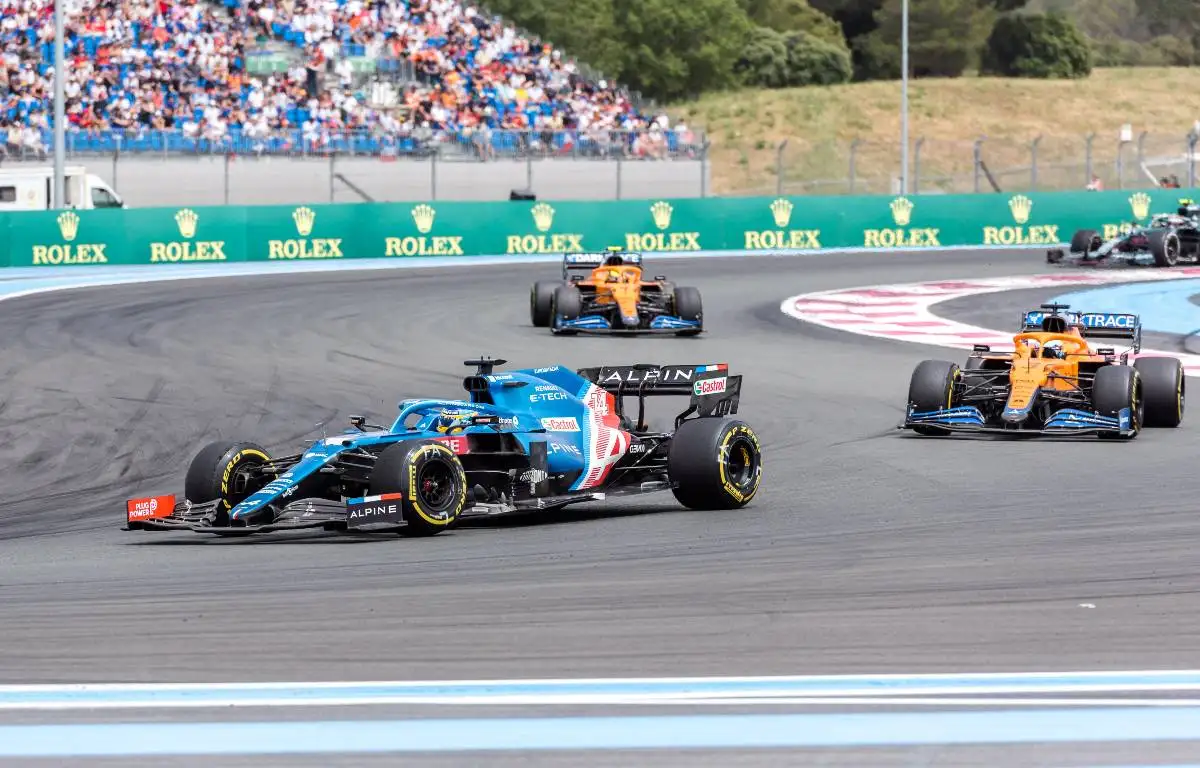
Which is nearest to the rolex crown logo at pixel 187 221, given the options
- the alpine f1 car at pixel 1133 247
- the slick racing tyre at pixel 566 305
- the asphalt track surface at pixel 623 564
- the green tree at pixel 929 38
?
the slick racing tyre at pixel 566 305

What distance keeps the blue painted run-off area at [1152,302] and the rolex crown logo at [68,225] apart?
62.2ft

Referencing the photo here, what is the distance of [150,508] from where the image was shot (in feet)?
35.9

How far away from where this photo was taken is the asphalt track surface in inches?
283

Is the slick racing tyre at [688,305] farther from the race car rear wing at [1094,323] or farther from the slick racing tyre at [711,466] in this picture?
the slick racing tyre at [711,466]

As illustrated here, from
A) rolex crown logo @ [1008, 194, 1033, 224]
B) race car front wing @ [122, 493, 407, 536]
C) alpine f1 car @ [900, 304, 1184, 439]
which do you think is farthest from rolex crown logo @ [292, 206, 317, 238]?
race car front wing @ [122, 493, 407, 536]

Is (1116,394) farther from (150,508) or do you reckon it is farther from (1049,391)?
(150,508)

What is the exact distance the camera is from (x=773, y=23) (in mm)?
98375

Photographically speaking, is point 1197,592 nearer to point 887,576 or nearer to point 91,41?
point 887,576

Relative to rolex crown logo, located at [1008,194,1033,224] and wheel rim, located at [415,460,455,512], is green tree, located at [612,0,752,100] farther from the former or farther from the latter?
wheel rim, located at [415,460,455,512]

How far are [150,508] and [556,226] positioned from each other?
108 ft

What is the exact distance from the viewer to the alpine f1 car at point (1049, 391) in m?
15.5

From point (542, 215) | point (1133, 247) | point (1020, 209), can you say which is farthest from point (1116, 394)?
point (1020, 209)

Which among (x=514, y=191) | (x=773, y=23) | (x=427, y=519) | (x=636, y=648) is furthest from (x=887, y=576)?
(x=773, y=23)

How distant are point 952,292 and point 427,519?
77.5ft
